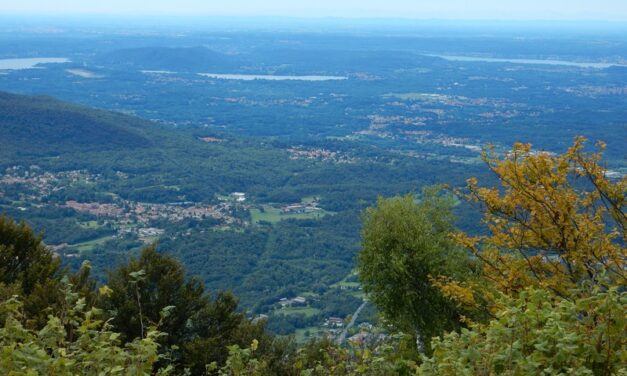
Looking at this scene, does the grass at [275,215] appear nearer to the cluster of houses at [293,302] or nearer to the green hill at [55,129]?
the cluster of houses at [293,302]

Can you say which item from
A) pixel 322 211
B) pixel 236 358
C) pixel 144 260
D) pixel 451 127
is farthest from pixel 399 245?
pixel 451 127

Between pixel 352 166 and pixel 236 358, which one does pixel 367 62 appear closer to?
pixel 352 166

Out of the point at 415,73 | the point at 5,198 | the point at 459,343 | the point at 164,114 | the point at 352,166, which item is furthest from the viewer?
the point at 415,73

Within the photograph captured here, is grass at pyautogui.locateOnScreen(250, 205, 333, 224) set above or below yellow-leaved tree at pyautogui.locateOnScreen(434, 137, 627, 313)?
below

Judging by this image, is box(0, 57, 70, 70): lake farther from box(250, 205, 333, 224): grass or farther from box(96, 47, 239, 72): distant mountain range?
box(250, 205, 333, 224): grass

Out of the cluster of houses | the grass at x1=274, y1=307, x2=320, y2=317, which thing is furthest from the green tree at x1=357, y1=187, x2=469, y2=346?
the cluster of houses
